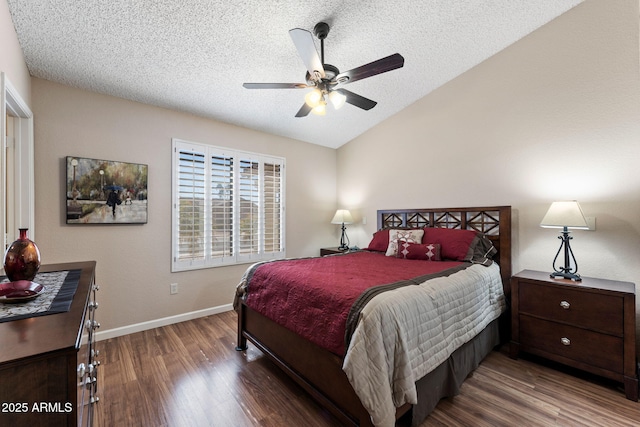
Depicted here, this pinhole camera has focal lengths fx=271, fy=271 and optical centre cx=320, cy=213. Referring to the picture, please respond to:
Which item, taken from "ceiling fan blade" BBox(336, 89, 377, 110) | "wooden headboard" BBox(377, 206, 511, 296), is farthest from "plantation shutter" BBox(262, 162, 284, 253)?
"ceiling fan blade" BBox(336, 89, 377, 110)

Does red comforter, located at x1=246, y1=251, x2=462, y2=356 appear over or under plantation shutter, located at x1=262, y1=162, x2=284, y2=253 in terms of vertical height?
under

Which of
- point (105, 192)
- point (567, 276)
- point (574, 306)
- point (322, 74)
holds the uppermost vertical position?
point (322, 74)

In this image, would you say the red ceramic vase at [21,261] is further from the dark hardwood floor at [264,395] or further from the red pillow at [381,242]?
the red pillow at [381,242]

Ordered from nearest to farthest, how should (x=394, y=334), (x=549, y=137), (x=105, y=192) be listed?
(x=394, y=334) → (x=549, y=137) → (x=105, y=192)

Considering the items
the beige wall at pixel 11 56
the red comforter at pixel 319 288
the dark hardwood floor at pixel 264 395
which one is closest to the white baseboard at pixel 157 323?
the dark hardwood floor at pixel 264 395

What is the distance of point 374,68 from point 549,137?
6.90 feet

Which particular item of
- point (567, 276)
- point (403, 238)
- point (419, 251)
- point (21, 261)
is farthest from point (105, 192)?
point (567, 276)

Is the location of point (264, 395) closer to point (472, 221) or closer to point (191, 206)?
point (191, 206)

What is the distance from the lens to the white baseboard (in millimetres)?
2879

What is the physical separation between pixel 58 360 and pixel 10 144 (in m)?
2.73

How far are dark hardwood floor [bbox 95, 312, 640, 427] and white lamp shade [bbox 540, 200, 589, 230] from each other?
126cm

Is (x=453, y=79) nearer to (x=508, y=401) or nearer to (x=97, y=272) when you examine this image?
(x=508, y=401)

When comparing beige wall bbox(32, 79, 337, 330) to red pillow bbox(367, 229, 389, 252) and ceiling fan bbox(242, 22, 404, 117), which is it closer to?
ceiling fan bbox(242, 22, 404, 117)

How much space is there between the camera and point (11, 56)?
6.35 ft
